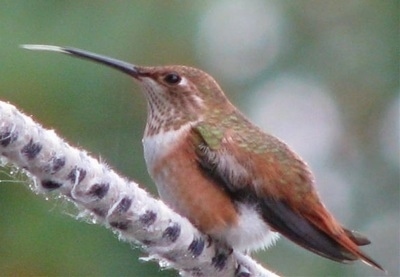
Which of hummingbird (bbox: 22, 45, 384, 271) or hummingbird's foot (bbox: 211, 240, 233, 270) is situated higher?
hummingbird (bbox: 22, 45, 384, 271)

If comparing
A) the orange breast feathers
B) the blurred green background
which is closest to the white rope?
the orange breast feathers

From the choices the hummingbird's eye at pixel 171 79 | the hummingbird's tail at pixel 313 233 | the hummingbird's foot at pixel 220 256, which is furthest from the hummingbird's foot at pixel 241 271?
the hummingbird's eye at pixel 171 79

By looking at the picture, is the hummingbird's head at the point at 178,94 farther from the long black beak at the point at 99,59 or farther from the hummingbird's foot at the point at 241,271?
the hummingbird's foot at the point at 241,271

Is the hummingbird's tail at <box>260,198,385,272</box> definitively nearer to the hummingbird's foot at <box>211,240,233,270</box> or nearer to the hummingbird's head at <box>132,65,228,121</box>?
the hummingbird's foot at <box>211,240,233,270</box>

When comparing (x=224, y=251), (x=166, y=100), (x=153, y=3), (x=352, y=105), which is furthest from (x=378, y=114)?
(x=224, y=251)

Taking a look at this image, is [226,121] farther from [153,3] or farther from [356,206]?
[356,206]

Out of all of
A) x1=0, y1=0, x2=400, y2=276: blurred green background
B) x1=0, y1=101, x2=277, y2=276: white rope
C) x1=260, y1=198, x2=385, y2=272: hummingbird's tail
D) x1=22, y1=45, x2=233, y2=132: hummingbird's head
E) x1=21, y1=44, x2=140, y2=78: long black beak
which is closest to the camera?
x1=0, y1=101, x2=277, y2=276: white rope

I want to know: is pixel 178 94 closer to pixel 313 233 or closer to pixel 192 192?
pixel 192 192
